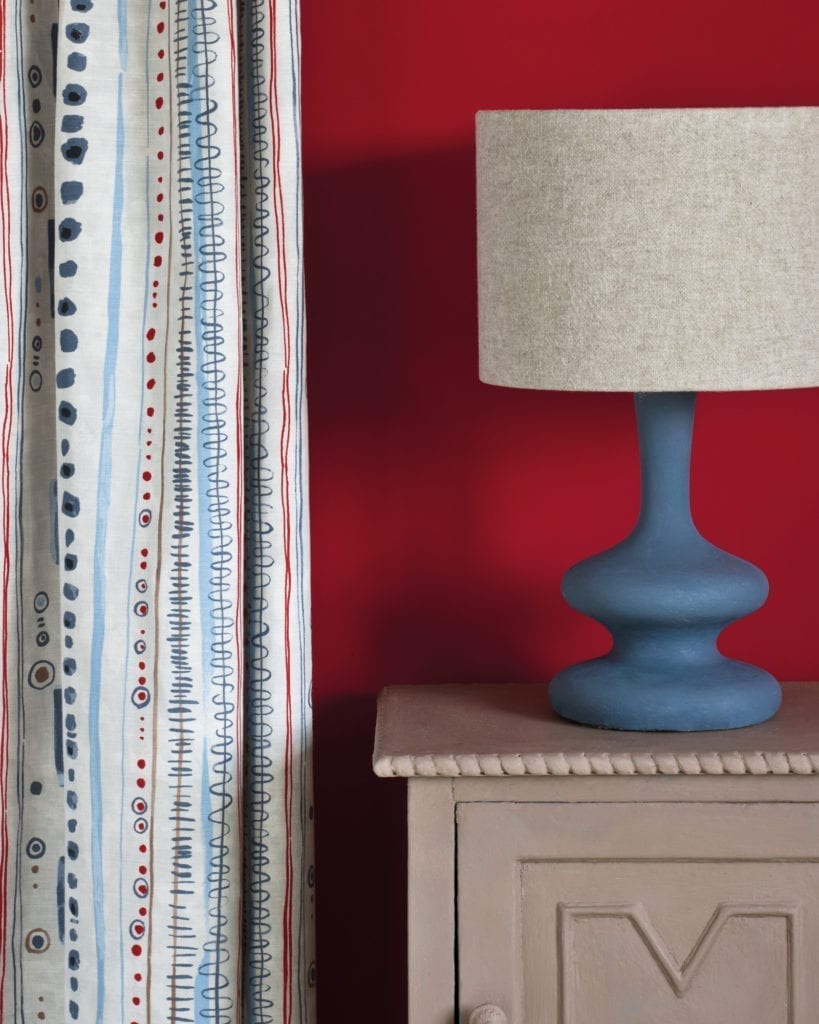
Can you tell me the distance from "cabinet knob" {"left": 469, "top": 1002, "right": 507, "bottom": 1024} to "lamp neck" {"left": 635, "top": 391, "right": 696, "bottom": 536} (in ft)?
1.62

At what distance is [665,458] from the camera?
4.49ft

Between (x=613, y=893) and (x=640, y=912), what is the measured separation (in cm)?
3

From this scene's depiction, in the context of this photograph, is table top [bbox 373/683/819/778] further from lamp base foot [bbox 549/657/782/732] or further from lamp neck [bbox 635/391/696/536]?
lamp neck [bbox 635/391/696/536]

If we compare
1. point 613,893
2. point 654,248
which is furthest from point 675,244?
point 613,893

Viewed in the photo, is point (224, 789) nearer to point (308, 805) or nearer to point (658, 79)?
point (308, 805)

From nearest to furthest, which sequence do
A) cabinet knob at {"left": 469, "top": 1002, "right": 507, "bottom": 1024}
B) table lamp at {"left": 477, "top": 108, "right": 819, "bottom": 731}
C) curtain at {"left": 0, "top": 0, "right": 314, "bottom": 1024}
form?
table lamp at {"left": 477, "top": 108, "right": 819, "bottom": 731}, cabinet knob at {"left": 469, "top": 1002, "right": 507, "bottom": 1024}, curtain at {"left": 0, "top": 0, "right": 314, "bottom": 1024}

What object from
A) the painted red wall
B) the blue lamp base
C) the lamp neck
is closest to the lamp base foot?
the blue lamp base

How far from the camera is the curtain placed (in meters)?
1.39

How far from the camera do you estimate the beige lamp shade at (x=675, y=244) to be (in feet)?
3.85

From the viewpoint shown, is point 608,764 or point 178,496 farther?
point 178,496

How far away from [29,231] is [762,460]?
0.91 meters

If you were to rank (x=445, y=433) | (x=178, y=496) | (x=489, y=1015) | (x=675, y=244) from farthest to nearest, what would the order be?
(x=445, y=433) < (x=178, y=496) < (x=489, y=1015) < (x=675, y=244)

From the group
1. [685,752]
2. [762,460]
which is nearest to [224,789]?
[685,752]

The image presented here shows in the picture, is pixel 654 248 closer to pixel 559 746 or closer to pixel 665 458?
pixel 665 458
